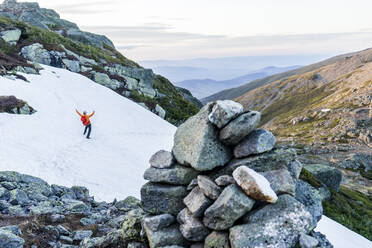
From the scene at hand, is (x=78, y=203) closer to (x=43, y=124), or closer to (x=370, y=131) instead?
(x=43, y=124)

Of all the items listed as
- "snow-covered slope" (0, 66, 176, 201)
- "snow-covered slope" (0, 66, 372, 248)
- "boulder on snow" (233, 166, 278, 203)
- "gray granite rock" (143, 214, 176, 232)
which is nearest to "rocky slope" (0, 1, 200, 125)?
"snow-covered slope" (0, 66, 176, 201)

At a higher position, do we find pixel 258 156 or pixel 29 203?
pixel 258 156

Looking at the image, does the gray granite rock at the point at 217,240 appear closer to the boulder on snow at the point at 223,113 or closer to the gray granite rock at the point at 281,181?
the gray granite rock at the point at 281,181

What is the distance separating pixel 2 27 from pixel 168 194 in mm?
56174

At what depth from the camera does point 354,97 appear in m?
179

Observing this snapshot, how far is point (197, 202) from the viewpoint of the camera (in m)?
9.46

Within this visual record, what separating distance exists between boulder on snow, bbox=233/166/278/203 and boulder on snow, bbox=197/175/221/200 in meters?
0.91

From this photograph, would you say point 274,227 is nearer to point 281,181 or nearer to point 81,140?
point 281,181

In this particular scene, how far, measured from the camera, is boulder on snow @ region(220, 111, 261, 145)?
390 inches

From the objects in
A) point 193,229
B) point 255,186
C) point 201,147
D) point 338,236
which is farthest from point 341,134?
point 193,229

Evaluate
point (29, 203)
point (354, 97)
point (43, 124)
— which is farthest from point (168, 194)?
point (354, 97)

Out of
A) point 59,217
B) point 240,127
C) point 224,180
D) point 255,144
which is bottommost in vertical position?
point 59,217

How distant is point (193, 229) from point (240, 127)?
396 cm

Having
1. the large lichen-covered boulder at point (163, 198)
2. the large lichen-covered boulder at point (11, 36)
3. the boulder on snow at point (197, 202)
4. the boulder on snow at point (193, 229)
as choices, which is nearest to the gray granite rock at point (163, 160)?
the large lichen-covered boulder at point (163, 198)
